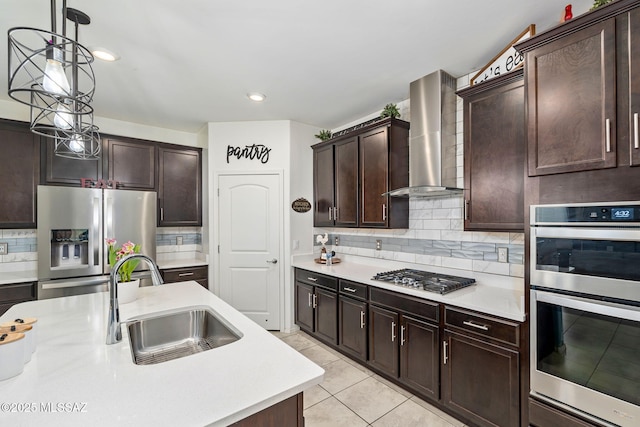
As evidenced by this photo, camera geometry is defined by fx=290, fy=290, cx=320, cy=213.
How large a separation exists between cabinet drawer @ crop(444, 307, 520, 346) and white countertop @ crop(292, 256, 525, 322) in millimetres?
47

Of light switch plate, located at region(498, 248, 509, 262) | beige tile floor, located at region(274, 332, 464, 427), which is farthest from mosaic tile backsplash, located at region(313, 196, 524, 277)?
beige tile floor, located at region(274, 332, 464, 427)

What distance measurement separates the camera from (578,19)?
150cm

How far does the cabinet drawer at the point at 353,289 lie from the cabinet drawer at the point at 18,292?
2.98 metres

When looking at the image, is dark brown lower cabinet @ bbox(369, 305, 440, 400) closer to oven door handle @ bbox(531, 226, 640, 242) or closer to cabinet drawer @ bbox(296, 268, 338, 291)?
cabinet drawer @ bbox(296, 268, 338, 291)

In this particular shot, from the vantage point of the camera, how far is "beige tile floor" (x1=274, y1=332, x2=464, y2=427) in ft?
6.91

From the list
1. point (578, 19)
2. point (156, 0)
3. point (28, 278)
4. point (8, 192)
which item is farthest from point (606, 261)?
point (8, 192)

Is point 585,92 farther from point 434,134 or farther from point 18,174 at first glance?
point 18,174

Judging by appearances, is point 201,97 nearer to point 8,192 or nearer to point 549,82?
point 8,192

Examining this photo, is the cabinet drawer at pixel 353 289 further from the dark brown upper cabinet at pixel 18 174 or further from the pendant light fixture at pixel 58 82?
the dark brown upper cabinet at pixel 18 174

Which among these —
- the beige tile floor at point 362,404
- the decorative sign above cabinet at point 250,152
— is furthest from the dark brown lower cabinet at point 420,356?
the decorative sign above cabinet at point 250,152

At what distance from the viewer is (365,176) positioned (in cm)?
318

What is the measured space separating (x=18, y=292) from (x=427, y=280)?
3766 mm

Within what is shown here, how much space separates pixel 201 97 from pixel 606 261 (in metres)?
3.41

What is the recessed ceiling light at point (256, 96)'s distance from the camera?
9.71 ft
